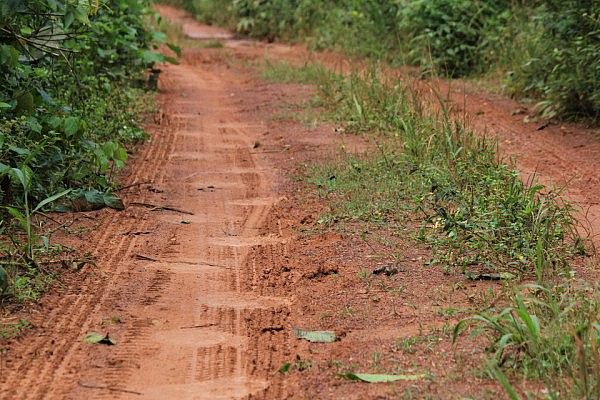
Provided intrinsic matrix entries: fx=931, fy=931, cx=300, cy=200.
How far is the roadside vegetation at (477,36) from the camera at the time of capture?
9.29 m

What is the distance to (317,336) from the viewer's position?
13.4 ft

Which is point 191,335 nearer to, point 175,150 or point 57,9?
point 57,9

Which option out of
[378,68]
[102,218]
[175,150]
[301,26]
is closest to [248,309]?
[102,218]

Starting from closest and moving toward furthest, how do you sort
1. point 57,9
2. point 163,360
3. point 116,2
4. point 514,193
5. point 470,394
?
point 470,394 < point 163,360 < point 57,9 < point 514,193 < point 116,2

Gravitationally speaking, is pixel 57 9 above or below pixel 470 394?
above

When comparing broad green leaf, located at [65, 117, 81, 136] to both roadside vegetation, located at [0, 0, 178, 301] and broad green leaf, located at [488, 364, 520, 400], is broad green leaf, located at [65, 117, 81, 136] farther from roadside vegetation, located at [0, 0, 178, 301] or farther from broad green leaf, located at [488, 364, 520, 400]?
broad green leaf, located at [488, 364, 520, 400]

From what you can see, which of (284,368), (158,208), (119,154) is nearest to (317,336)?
(284,368)

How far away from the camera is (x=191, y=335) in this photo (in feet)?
13.5

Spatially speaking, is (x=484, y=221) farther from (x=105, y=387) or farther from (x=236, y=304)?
(x=105, y=387)

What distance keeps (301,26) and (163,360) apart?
14.5 m

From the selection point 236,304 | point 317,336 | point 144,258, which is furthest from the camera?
point 144,258

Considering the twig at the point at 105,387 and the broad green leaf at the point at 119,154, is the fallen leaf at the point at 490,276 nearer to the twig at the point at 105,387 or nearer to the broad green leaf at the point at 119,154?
the twig at the point at 105,387

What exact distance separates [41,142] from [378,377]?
119 inches

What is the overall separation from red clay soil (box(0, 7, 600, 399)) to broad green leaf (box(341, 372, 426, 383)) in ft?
0.09
